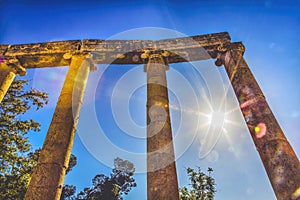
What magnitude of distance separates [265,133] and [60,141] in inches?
341

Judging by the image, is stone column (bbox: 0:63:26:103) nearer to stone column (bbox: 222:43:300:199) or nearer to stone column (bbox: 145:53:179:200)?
stone column (bbox: 145:53:179:200)

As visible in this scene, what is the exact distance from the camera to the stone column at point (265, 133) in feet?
23.1

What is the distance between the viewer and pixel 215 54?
1326cm

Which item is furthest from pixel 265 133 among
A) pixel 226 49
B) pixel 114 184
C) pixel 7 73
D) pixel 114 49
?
pixel 114 184

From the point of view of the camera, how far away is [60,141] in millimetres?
8867

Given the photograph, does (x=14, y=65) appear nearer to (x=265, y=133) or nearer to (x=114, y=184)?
(x=265, y=133)

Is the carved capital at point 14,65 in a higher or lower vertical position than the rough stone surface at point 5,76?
higher

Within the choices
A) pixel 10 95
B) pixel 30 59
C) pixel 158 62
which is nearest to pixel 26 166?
pixel 10 95

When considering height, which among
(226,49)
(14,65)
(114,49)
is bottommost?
(226,49)

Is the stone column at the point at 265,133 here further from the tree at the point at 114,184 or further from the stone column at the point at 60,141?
the tree at the point at 114,184

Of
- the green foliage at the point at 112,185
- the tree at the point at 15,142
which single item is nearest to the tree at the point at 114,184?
the green foliage at the point at 112,185

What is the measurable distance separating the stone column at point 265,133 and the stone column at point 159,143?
3612 mm

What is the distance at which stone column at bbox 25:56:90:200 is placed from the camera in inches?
290

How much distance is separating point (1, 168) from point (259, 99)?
19.8 m
